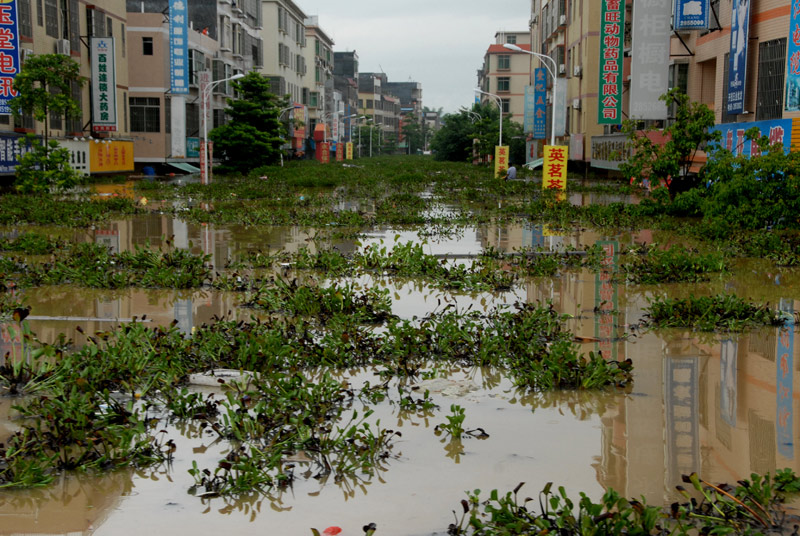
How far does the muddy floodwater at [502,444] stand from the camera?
14.1 ft

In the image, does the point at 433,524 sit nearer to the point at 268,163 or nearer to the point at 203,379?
the point at 203,379

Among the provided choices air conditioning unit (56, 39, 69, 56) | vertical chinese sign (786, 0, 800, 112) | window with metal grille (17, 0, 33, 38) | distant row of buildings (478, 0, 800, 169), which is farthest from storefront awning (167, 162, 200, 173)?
vertical chinese sign (786, 0, 800, 112)

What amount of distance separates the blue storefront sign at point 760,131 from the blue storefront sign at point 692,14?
391 centimetres

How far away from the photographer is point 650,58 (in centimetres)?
2667

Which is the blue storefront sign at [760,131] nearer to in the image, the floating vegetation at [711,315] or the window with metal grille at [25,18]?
the floating vegetation at [711,315]

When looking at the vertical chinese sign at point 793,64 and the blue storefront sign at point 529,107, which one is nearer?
the vertical chinese sign at point 793,64

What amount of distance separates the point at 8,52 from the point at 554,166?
15239mm

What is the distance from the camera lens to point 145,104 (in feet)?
147

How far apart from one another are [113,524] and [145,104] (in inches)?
1705

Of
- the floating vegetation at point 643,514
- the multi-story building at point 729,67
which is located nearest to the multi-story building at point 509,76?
the multi-story building at point 729,67

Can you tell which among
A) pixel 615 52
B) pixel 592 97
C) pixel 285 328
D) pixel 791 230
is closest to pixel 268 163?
pixel 592 97

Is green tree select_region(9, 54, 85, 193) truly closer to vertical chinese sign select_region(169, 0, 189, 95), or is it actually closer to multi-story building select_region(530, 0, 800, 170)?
multi-story building select_region(530, 0, 800, 170)

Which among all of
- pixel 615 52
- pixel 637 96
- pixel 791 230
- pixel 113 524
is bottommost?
pixel 113 524

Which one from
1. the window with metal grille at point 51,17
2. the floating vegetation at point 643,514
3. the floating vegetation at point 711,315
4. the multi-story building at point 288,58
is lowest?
the floating vegetation at point 643,514
